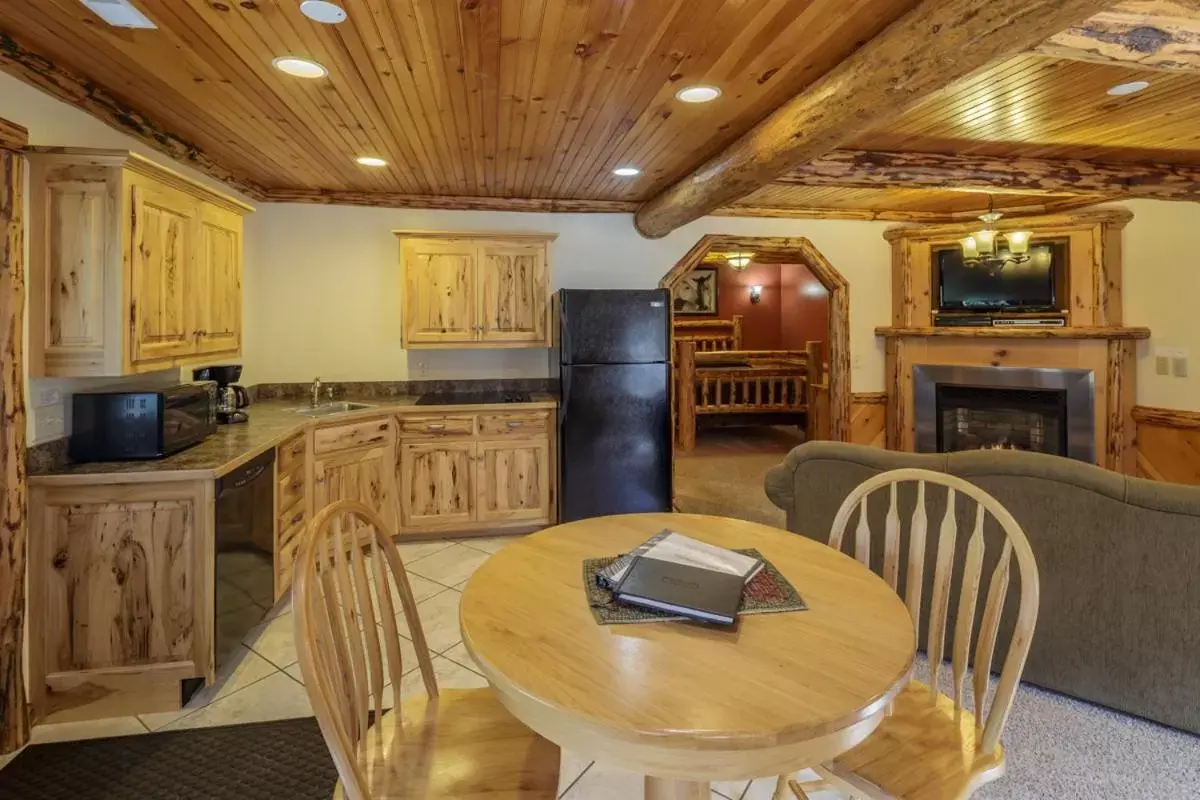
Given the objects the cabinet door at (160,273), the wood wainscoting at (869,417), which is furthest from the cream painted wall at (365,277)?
the wood wainscoting at (869,417)

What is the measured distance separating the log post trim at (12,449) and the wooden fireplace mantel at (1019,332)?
5.32 meters

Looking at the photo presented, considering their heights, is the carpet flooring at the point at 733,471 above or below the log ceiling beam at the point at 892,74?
below

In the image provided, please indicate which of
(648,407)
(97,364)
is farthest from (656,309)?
(97,364)

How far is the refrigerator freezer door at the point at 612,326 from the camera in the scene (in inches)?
160

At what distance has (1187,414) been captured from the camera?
4.31 m

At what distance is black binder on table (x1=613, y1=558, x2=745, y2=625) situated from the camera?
1203mm

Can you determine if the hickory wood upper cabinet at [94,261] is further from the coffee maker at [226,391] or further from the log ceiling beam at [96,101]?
the coffee maker at [226,391]

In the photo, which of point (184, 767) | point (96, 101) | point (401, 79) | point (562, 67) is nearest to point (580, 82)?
point (562, 67)

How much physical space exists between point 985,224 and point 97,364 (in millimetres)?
5375

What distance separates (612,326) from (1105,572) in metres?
2.82

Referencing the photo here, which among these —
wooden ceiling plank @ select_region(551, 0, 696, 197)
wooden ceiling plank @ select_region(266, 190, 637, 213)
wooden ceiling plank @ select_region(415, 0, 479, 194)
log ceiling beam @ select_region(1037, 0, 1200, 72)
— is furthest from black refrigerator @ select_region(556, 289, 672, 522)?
log ceiling beam @ select_region(1037, 0, 1200, 72)

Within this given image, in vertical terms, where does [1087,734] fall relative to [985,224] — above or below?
below

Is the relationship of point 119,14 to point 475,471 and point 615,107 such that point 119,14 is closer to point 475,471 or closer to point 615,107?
point 615,107

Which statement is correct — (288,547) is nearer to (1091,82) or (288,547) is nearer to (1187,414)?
(1091,82)
